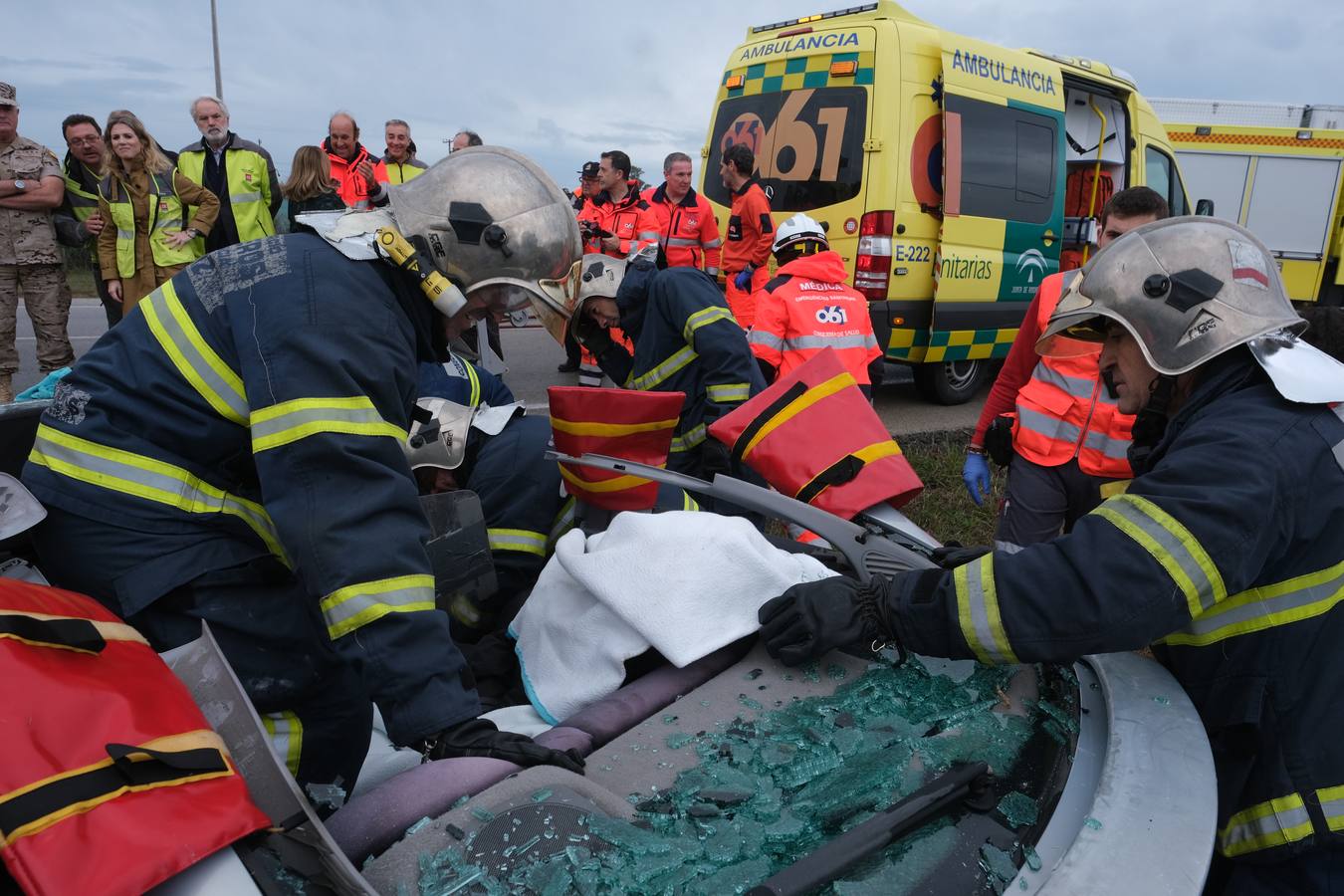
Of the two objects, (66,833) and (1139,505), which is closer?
(66,833)

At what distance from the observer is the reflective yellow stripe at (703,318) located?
3592 millimetres

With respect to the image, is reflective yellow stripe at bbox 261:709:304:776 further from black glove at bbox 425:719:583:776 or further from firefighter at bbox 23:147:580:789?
black glove at bbox 425:719:583:776

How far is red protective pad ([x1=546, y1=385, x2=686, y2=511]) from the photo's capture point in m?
2.45

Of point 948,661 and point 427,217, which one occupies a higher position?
point 427,217

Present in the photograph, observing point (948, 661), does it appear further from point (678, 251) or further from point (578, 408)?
point (678, 251)

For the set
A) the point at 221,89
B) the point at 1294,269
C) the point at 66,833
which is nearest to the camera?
the point at 66,833

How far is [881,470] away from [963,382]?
563 centimetres

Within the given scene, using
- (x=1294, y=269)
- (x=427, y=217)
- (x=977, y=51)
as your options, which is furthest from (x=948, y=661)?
(x=1294, y=269)

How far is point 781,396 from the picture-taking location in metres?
2.35

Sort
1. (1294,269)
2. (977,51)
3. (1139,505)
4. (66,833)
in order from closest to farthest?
(66,833)
(1139,505)
(977,51)
(1294,269)

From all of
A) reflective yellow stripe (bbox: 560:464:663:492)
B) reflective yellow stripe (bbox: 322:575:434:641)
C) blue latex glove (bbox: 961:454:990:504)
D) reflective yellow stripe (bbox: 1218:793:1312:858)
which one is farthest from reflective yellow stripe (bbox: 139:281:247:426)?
blue latex glove (bbox: 961:454:990:504)

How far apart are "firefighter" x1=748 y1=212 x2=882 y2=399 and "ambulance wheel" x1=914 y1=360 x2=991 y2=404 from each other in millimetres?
2864

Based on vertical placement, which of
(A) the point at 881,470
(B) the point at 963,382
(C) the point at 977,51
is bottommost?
(B) the point at 963,382

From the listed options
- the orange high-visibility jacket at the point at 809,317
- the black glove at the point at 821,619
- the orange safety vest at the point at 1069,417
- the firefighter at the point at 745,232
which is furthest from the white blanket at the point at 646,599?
the firefighter at the point at 745,232
